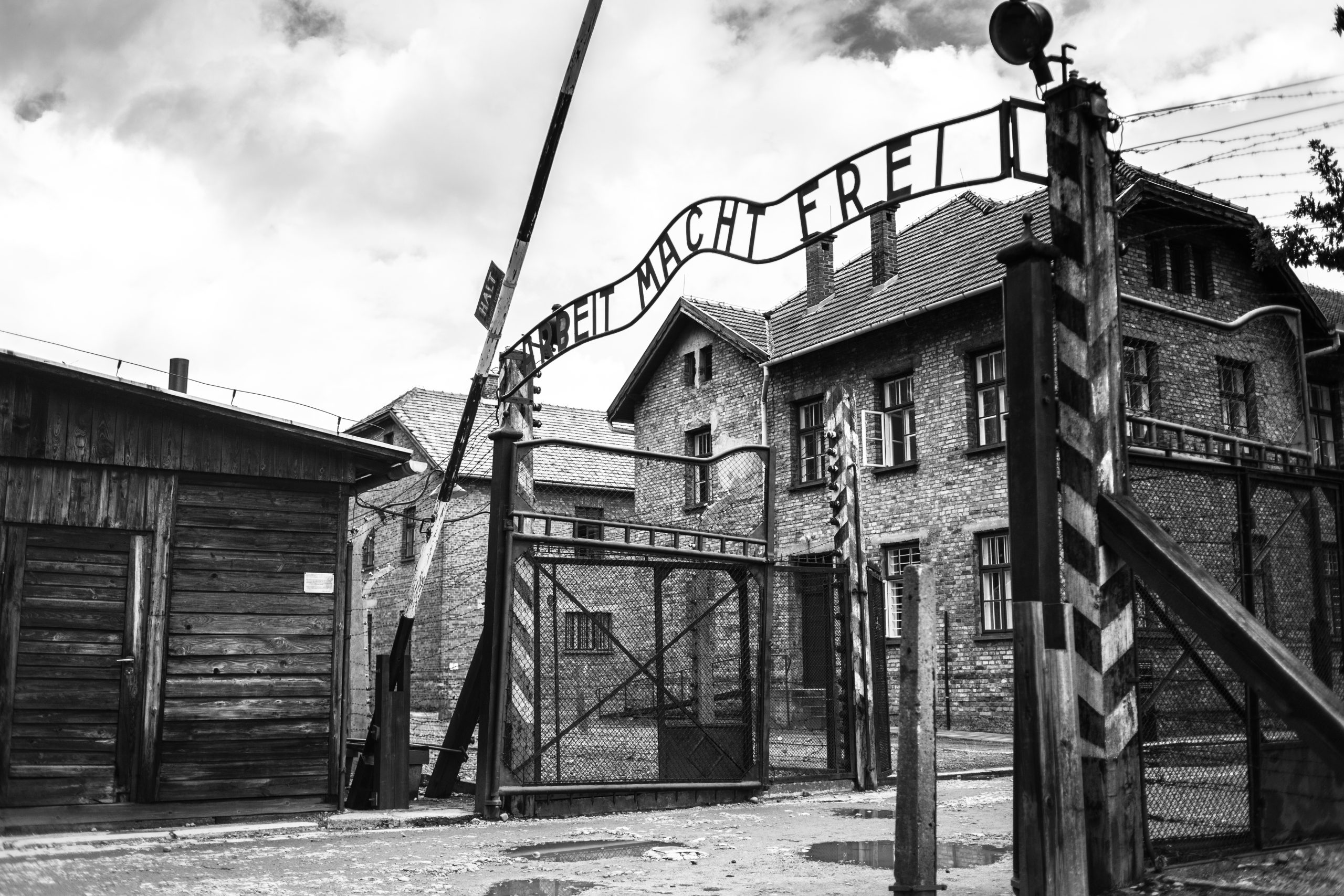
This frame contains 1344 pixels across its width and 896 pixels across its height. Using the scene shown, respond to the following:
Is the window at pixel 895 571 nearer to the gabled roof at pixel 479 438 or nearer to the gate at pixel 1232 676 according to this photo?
the gabled roof at pixel 479 438

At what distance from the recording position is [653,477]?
29891 millimetres

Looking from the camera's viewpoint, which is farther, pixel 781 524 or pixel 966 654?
pixel 781 524

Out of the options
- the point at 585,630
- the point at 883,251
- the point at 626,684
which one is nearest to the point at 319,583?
the point at 585,630

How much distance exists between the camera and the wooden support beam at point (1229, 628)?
16.3ft

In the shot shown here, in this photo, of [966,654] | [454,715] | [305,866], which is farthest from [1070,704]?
[966,654]

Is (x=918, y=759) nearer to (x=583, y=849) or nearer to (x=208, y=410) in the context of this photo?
(x=583, y=849)

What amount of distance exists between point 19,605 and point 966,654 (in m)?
15.5

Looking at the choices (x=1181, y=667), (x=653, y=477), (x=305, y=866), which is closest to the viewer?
(x=1181, y=667)

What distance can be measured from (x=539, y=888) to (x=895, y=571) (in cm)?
1711

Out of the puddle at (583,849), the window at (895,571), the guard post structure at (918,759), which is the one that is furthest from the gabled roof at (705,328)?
the guard post structure at (918,759)

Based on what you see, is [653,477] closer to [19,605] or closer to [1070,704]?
[19,605]

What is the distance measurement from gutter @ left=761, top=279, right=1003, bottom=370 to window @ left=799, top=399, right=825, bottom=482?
3.63 ft

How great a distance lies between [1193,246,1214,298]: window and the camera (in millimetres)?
22672

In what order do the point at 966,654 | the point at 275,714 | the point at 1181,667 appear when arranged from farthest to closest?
the point at 966,654
the point at 275,714
the point at 1181,667
